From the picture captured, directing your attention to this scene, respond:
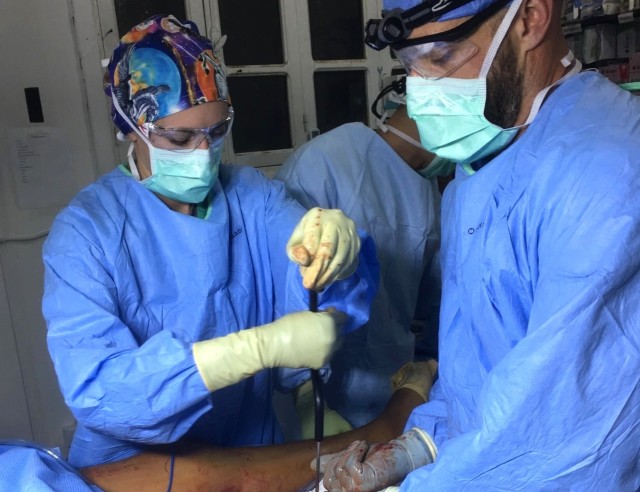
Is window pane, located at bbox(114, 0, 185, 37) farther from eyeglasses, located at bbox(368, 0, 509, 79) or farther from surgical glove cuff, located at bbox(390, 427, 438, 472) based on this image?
surgical glove cuff, located at bbox(390, 427, 438, 472)

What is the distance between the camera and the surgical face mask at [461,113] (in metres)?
1.00

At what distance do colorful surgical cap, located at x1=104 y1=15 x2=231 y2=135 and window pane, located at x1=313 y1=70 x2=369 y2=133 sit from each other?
161 centimetres

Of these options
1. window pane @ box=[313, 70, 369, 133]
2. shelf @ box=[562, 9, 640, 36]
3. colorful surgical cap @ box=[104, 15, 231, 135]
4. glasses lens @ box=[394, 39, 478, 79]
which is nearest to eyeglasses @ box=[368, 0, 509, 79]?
glasses lens @ box=[394, 39, 478, 79]

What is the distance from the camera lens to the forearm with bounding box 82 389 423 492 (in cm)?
130

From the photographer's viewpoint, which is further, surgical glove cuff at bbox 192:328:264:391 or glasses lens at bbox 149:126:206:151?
glasses lens at bbox 149:126:206:151

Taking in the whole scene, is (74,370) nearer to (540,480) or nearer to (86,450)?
(86,450)

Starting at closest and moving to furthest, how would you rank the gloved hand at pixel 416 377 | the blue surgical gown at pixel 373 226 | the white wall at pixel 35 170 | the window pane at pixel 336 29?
the gloved hand at pixel 416 377, the blue surgical gown at pixel 373 226, the white wall at pixel 35 170, the window pane at pixel 336 29

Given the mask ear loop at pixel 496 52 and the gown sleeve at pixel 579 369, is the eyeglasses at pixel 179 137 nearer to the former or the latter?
the mask ear loop at pixel 496 52

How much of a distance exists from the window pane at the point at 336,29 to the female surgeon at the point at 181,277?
156 centimetres

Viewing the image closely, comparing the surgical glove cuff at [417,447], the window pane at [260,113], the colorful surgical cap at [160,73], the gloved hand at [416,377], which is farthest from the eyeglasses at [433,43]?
the window pane at [260,113]

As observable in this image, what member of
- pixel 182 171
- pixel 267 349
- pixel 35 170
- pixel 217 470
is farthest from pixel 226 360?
pixel 35 170

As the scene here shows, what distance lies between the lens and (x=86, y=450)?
1355 millimetres

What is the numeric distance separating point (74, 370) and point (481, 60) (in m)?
0.95

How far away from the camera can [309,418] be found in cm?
167
